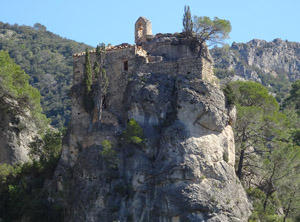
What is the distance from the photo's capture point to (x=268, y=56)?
105m

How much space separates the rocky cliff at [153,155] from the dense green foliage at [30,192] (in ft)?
3.97

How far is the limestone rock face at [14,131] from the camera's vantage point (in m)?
44.0

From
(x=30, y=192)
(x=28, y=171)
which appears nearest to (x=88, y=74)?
(x=28, y=171)

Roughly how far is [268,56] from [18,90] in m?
68.0

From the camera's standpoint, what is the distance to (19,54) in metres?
96.7

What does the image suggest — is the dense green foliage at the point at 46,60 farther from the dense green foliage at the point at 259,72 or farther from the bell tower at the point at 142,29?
the bell tower at the point at 142,29

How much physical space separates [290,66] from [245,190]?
71.3 meters

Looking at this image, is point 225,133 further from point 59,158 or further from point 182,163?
point 59,158

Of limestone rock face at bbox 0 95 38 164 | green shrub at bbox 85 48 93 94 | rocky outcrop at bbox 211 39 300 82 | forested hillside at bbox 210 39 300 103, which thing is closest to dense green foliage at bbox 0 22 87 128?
forested hillside at bbox 210 39 300 103

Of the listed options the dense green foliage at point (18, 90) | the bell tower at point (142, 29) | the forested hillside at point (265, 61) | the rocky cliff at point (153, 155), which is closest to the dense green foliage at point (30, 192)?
the rocky cliff at point (153, 155)

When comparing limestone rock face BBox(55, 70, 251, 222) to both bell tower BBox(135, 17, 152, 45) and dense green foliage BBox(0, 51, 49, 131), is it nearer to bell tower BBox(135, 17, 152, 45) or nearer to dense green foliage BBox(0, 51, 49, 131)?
bell tower BBox(135, 17, 152, 45)

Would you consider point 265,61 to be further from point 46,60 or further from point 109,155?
point 109,155

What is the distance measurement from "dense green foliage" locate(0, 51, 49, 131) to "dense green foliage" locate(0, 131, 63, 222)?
4.01 metres

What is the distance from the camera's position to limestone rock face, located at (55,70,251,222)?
3266 centimetres
